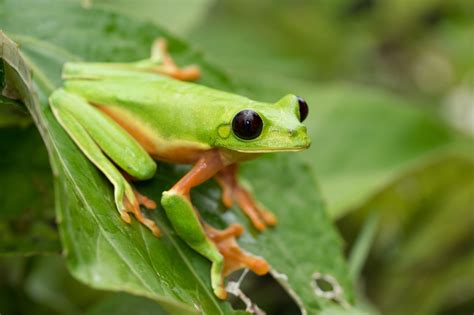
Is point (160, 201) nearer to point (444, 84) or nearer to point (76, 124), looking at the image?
point (76, 124)

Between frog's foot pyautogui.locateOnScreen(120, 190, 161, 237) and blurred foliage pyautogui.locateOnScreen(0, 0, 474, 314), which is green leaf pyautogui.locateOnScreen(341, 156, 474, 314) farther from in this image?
frog's foot pyautogui.locateOnScreen(120, 190, 161, 237)

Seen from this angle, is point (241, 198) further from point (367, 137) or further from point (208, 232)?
point (367, 137)

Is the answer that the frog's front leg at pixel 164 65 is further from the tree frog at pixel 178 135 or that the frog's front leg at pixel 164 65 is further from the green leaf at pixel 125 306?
the green leaf at pixel 125 306

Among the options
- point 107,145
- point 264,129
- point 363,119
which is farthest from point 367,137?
point 107,145

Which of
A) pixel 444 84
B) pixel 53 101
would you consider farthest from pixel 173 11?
pixel 444 84

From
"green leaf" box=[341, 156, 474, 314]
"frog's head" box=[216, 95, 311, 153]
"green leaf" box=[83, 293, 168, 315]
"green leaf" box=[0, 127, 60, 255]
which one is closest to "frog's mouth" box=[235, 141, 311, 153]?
"frog's head" box=[216, 95, 311, 153]

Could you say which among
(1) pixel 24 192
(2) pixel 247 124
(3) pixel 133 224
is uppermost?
(2) pixel 247 124
